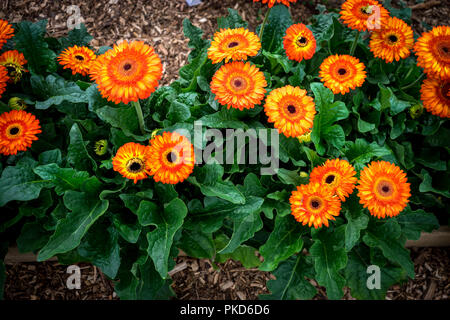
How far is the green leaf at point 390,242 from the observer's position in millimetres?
2020

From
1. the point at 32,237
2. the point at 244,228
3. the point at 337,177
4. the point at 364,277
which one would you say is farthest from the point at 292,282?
the point at 32,237

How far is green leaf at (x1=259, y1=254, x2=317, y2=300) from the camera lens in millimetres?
2164

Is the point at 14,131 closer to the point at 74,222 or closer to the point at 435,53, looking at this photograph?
the point at 74,222

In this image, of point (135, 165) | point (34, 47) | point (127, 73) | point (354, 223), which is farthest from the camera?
point (34, 47)

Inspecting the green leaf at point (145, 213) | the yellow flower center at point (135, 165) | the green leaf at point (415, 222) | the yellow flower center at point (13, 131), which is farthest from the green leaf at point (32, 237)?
the green leaf at point (415, 222)

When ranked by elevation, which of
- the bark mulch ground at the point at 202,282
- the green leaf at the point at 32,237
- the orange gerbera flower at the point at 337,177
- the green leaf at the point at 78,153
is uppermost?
the green leaf at the point at 78,153

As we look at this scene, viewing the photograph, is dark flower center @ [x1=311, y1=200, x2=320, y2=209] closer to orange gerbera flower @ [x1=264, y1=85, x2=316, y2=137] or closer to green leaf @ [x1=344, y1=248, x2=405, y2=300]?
orange gerbera flower @ [x1=264, y1=85, x2=316, y2=137]

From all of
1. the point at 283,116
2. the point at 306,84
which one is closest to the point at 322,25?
the point at 306,84

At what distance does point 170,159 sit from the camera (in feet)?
5.44

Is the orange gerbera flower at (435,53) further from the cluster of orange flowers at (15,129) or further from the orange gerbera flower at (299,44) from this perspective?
the cluster of orange flowers at (15,129)

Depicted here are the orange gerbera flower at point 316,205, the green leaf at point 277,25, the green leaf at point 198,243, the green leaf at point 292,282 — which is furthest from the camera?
the green leaf at point 277,25

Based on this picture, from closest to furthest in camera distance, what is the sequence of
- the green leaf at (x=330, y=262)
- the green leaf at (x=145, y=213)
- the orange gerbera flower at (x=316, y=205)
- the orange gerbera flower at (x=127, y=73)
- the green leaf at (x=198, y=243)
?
the orange gerbera flower at (x=127, y=73), the orange gerbera flower at (x=316, y=205), the green leaf at (x=145, y=213), the green leaf at (x=330, y=262), the green leaf at (x=198, y=243)

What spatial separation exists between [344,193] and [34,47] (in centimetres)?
198

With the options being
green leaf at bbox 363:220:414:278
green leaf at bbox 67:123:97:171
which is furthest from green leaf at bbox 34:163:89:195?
green leaf at bbox 363:220:414:278
